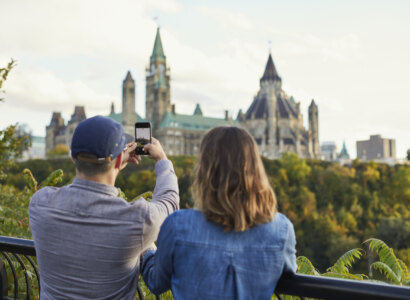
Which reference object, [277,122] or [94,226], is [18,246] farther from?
[277,122]

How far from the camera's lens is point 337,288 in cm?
297

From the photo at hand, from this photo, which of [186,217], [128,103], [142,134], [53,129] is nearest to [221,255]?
[186,217]

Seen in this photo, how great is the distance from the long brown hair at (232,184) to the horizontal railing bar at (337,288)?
612 millimetres

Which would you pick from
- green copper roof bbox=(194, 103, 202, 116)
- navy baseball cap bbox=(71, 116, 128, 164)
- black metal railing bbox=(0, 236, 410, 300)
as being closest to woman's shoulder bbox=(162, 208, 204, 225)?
navy baseball cap bbox=(71, 116, 128, 164)

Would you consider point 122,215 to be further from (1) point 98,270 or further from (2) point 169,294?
(2) point 169,294

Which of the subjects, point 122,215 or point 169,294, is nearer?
point 122,215

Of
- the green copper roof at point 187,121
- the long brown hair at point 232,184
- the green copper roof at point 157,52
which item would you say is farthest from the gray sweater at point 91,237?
the green copper roof at point 157,52

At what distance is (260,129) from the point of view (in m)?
115

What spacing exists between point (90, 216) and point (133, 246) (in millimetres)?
375

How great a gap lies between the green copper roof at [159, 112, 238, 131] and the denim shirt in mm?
99681

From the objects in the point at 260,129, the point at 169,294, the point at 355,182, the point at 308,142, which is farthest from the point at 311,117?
the point at 169,294

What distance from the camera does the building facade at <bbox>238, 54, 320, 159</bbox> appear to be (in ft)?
370

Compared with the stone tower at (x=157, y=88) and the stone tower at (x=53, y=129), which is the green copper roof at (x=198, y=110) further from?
the stone tower at (x=53, y=129)

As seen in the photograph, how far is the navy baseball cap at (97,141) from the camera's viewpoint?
3.11 metres
